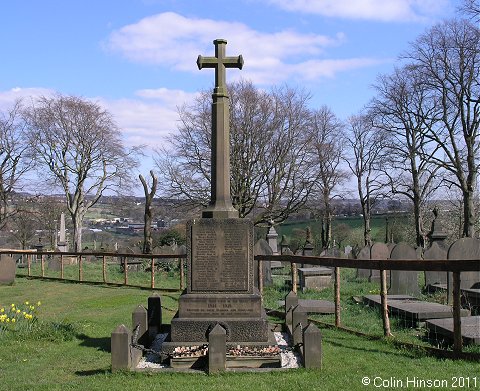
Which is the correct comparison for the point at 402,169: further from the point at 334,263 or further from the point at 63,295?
the point at 334,263

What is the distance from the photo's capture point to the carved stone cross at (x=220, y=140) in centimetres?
859

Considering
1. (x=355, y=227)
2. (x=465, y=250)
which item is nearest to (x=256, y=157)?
(x=465, y=250)

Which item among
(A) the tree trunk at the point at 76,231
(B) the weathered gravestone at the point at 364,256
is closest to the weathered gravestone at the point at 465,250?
(B) the weathered gravestone at the point at 364,256

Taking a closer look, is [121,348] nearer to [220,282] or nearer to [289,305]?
[220,282]

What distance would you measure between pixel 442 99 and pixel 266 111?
10792mm

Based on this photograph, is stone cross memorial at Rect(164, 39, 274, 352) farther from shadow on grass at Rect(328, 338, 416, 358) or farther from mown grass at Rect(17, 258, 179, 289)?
mown grass at Rect(17, 258, 179, 289)

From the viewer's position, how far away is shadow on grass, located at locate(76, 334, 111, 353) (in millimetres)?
8727

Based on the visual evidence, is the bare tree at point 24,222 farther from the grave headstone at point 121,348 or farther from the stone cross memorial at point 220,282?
the grave headstone at point 121,348

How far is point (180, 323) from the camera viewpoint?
26.7 ft

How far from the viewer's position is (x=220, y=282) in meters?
8.41

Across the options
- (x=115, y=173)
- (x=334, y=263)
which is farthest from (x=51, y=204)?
(x=334, y=263)

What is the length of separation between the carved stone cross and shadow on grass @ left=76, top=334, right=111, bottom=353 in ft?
8.99

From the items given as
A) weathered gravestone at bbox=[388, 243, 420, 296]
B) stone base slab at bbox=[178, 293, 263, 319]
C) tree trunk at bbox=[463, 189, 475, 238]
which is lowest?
weathered gravestone at bbox=[388, 243, 420, 296]

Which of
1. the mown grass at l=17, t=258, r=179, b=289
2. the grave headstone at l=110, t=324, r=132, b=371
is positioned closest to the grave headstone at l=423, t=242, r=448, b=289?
the mown grass at l=17, t=258, r=179, b=289
